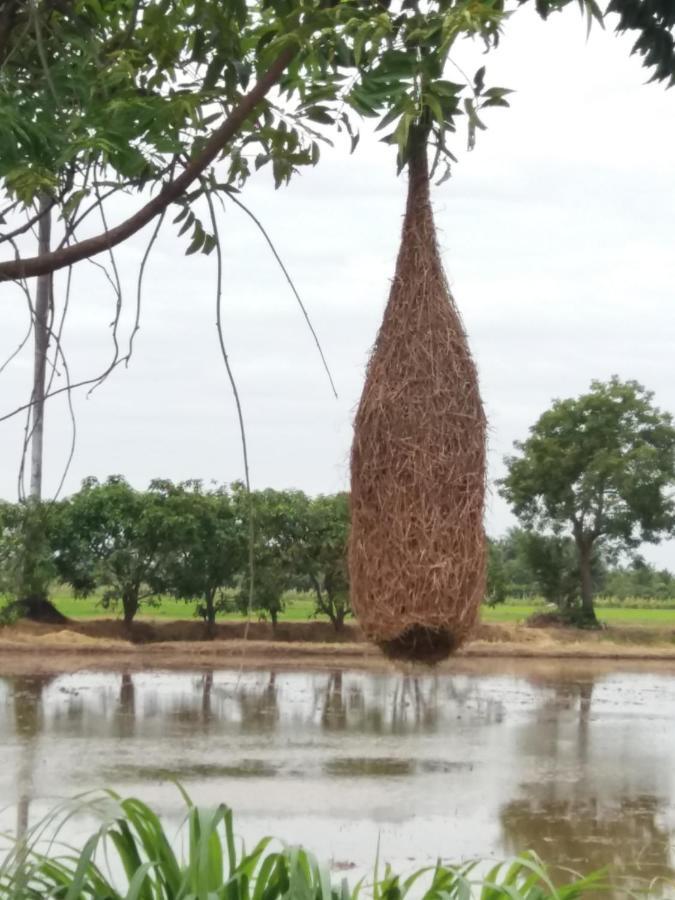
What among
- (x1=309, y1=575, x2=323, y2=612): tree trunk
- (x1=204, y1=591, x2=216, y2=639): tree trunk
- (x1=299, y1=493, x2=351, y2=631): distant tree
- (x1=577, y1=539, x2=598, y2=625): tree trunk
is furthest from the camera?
(x1=577, y1=539, x2=598, y2=625): tree trunk

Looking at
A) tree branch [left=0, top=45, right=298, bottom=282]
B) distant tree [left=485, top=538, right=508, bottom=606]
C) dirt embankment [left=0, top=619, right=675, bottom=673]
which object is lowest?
dirt embankment [left=0, top=619, right=675, bottom=673]

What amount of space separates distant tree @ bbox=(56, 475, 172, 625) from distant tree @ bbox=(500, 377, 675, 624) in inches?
221

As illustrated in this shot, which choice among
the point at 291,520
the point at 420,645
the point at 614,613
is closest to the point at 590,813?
the point at 420,645

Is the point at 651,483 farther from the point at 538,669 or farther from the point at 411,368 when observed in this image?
the point at 411,368

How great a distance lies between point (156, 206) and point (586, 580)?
71.3 feet

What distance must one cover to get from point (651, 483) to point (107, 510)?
27.9 feet

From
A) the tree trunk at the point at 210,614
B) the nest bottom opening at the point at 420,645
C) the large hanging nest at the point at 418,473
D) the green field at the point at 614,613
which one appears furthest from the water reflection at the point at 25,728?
the green field at the point at 614,613

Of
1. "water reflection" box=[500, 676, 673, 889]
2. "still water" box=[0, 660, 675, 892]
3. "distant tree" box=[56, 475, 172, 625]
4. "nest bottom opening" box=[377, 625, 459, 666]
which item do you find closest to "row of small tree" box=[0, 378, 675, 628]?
"distant tree" box=[56, 475, 172, 625]

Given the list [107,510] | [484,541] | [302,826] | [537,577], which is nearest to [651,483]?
[537,577]

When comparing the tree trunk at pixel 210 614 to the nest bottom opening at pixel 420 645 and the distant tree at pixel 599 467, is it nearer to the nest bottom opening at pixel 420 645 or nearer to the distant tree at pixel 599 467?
the distant tree at pixel 599 467

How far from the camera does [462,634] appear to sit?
306cm

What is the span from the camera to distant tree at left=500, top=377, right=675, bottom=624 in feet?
71.3

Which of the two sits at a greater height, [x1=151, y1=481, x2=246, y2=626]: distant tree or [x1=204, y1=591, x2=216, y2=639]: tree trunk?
[x1=151, y1=481, x2=246, y2=626]: distant tree

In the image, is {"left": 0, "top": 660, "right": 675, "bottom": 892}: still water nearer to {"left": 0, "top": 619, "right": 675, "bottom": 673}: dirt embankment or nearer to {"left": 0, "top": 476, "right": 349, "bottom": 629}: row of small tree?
{"left": 0, "top": 619, "right": 675, "bottom": 673}: dirt embankment
